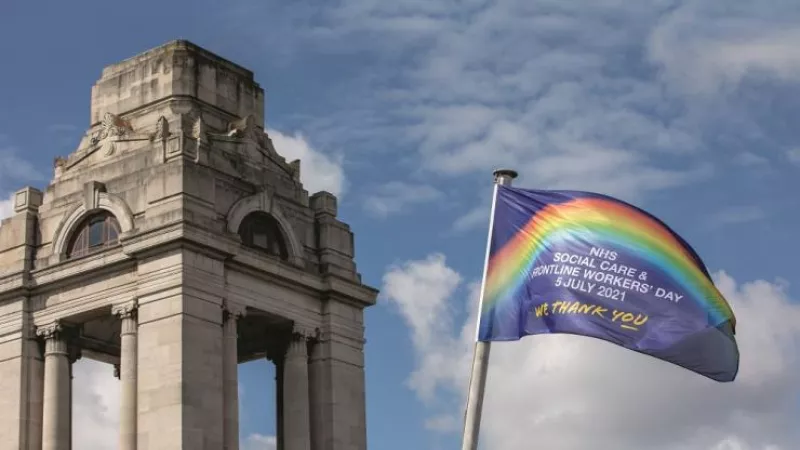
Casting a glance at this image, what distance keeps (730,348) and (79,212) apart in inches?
1334

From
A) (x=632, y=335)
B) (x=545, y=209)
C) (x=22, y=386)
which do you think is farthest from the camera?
(x=22, y=386)

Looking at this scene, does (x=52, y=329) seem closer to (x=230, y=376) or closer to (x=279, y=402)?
(x=230, y=376)

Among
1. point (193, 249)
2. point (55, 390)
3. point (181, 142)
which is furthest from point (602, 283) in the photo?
point (55, 390)

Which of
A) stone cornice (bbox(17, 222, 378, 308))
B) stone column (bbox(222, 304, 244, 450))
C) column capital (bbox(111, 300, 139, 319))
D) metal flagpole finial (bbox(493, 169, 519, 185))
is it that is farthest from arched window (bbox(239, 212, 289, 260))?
metal flagpole finial (bbox(493, 169, 519, 185))

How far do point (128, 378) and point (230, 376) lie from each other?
3.60 m

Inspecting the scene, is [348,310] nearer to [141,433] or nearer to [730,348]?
[141,433]

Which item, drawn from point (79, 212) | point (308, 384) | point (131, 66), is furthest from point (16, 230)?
point (308, 384)

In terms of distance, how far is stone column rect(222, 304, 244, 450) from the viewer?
176 feet

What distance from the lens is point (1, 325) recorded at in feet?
191

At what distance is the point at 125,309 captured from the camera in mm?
54594

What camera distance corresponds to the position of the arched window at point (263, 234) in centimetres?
5756

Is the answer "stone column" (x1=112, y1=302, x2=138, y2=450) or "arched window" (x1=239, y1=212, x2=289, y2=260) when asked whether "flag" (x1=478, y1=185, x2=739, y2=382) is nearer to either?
"stone column" (x1=112, y1=302, x2=138, y2=450)

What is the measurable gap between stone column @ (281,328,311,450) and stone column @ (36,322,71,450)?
8.14m

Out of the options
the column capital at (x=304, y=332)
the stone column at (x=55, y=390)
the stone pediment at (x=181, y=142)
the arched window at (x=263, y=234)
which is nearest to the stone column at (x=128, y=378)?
the stone column at (x=55, y=390)
